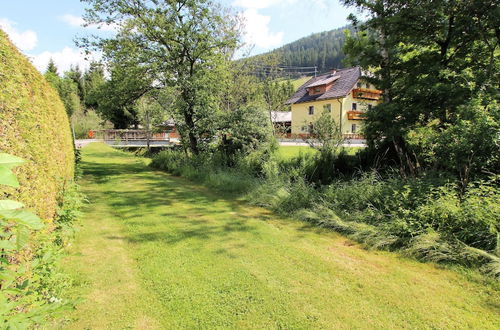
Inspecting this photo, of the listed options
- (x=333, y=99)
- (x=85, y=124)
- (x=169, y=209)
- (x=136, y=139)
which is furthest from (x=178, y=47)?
(x=85, y=124)

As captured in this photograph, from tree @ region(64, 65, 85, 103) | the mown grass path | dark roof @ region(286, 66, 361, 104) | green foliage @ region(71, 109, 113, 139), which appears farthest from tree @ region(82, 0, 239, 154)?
tree @ region(64, 65, 85, 103)

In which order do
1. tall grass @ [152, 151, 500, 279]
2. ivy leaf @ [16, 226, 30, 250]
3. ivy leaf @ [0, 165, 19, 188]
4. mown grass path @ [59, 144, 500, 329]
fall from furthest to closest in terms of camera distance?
tall grass @ [152, 151, 500, 279] < mown grass path @ [59, 144, 500, 329] < ivy leaf @ [16, 226, 30, 250] < ivy leaf @ [0, 165, 19, 188]

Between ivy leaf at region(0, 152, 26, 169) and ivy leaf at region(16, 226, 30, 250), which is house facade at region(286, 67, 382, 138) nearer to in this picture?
ivy leaf at region(16, 226, 30, 250)

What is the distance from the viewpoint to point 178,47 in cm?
1135

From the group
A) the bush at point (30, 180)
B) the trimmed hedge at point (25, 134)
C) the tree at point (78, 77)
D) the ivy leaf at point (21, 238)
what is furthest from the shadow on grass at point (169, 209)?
the tree at point (78, 77)

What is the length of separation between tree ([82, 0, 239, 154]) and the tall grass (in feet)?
15.1

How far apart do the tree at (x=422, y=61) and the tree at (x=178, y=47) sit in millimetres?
5854

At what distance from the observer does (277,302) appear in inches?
123

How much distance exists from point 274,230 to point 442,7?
641 centimetres

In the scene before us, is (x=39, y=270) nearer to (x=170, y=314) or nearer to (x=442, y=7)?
(x=170, y=314)

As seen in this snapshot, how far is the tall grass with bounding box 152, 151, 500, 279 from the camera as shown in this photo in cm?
402

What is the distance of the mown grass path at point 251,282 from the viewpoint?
2891 millimetres

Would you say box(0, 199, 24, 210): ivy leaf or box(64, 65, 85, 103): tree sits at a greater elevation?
box(64, 65, 85, 103): tree

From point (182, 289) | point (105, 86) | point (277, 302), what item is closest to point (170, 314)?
point (182, 289)
